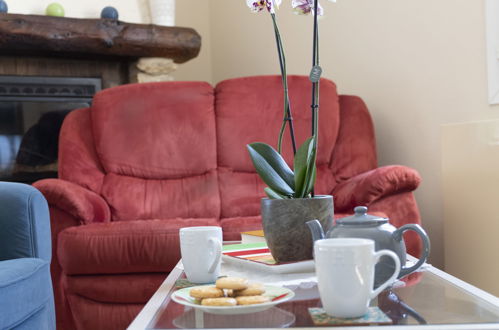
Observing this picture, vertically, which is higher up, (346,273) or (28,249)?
(346,273)

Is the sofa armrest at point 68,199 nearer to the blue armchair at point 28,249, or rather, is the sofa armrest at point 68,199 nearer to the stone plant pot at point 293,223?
the blue armchair at point 28,249

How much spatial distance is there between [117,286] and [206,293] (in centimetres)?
144

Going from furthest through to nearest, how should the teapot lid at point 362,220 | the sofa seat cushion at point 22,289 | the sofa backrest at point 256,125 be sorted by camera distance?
the sofa backrest at point 256,125
the sofa seat cushion at point 22,289
the teapot lid at point 362,220

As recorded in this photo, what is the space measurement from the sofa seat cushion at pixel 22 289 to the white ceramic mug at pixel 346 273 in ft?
3.11

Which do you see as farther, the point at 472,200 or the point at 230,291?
the point at 472,200

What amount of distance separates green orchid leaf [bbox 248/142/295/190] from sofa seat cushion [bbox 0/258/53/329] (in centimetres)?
68

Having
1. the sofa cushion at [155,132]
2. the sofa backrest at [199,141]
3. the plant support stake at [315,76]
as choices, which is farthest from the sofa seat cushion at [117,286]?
the plant support stake at [315,76]

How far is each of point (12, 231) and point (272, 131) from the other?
146 centimetres

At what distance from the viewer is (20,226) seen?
1812mm

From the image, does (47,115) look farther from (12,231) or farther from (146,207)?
(12,231)

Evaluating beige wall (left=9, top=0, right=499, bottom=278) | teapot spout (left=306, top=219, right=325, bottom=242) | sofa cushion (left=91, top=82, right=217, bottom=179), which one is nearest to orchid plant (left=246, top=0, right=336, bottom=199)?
teapot spout (left=306, top=219, right=325, bottom=242)

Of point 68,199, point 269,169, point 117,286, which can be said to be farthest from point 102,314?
point 269,169

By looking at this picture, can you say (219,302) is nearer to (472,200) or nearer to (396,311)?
(396,311)

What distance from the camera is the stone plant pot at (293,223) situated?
121 centimetres
